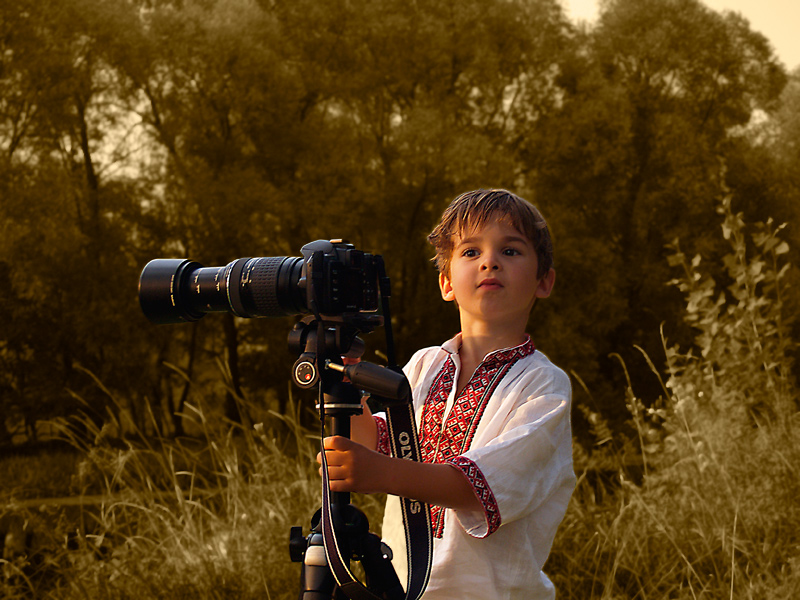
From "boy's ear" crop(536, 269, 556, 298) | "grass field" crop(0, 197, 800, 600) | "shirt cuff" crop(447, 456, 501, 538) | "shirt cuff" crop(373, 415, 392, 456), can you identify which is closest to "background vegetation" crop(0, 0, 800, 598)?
"grass field" crop(0, 197, 800, 600)

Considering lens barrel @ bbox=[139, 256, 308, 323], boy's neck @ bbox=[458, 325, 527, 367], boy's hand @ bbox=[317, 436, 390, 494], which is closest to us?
boy's hand @ bbox=[317, 436, 390, 494]

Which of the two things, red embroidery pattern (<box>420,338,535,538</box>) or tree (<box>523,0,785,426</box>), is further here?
tree (<box>523,0,785,426</box>)

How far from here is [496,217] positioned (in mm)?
1759

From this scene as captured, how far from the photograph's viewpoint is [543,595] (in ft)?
5.48

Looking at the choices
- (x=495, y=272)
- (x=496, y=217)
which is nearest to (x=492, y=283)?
(x=495, y=272)

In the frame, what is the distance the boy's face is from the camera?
1732mm

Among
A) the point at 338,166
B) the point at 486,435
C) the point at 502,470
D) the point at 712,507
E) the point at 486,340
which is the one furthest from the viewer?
the point at 338,166

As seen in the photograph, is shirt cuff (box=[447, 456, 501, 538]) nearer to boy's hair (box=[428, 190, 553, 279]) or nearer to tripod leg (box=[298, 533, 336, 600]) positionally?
tripod leg (box=[298, 533, 336, 600])

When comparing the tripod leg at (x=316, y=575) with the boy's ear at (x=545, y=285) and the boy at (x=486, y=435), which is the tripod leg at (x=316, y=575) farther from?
the boy's ear at (x=545, y=285)

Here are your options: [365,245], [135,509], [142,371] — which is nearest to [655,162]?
[365,245]

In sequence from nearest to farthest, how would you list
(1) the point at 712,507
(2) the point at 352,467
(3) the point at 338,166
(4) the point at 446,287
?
(2) the point at 352,467 → (4) the point at 446,287 → (1) the point at 712,507 → (3) the point at 338,166

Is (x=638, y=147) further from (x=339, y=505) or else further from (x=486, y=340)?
(x=339, y=505)

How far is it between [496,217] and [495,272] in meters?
0.13

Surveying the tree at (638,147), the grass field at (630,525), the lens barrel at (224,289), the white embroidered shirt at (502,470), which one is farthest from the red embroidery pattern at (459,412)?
the tree at (638,147)
